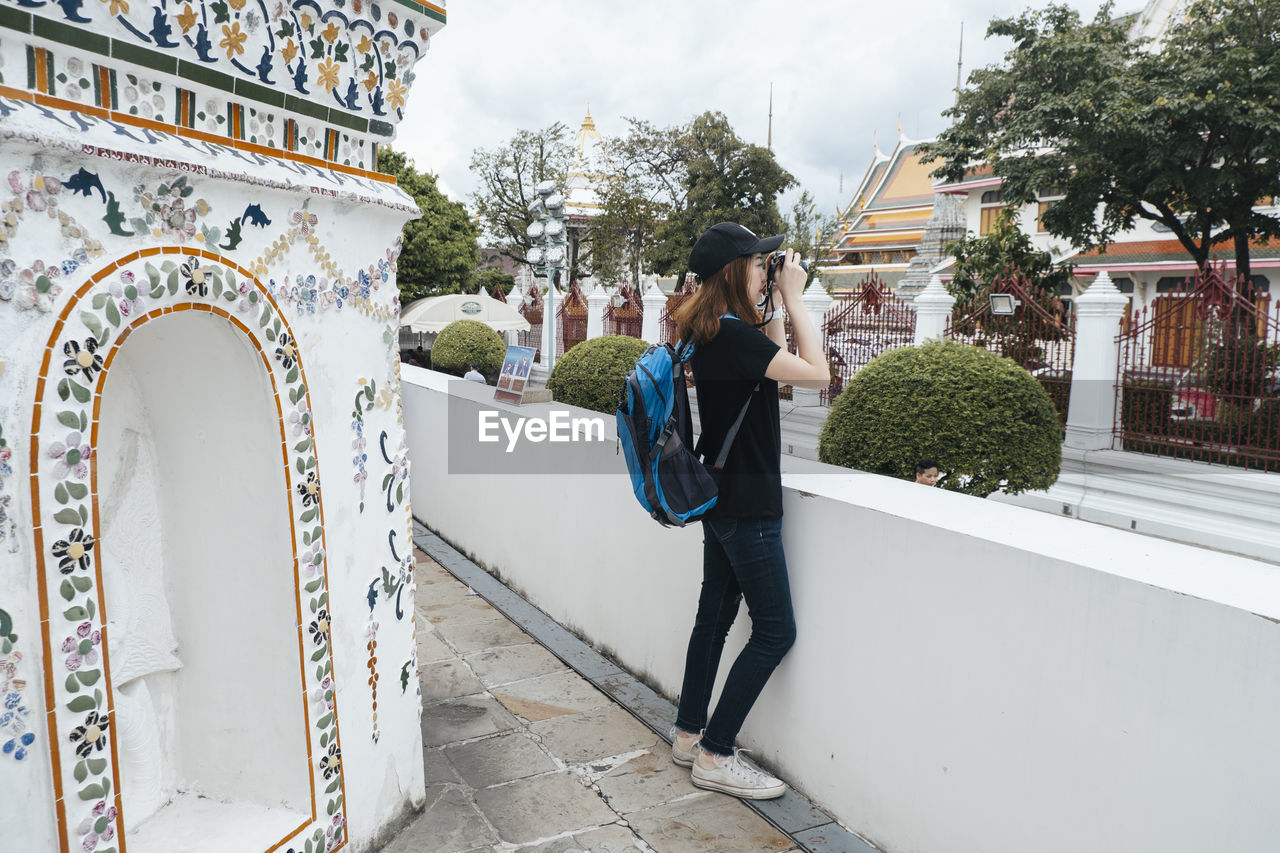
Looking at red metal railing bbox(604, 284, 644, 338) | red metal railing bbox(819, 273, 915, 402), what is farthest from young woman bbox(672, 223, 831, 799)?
red metal railing bbox(604, 284, 644, 338)

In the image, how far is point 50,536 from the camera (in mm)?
1599

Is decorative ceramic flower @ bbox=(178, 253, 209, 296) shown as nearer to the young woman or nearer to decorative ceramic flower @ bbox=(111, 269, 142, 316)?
decorative ceramic flower @ bbox=(111, 269, 142, 316)

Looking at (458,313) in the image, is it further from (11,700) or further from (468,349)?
(11,700)

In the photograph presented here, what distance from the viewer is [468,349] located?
1638 cm

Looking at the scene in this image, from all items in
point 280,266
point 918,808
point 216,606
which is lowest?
point 918,808

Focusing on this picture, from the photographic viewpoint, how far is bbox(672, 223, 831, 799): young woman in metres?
2.66

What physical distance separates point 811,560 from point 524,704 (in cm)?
152

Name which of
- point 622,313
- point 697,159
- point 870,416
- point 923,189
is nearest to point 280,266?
point 870,416

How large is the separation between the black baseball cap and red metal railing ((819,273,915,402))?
11192 mm

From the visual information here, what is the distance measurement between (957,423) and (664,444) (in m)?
3.20

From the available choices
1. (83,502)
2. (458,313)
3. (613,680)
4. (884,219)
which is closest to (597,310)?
(458,313)

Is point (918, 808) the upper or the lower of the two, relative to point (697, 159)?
lower

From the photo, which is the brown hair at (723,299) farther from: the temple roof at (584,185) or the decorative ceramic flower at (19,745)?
the temple roof at (584,185)

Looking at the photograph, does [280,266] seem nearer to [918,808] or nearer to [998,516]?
[998,516]
